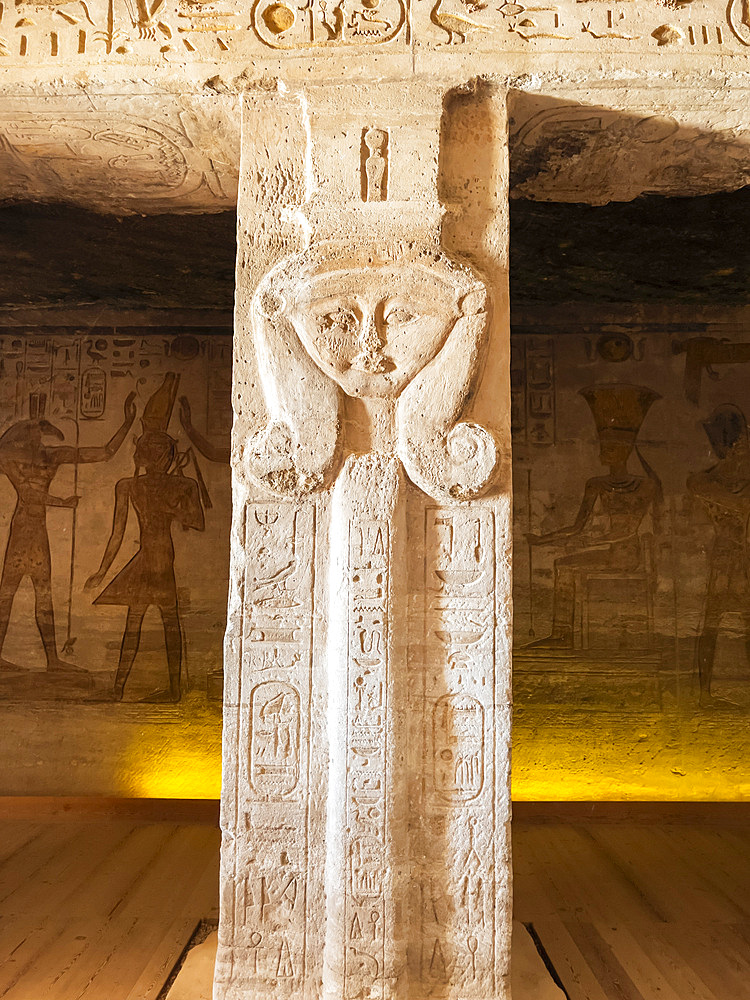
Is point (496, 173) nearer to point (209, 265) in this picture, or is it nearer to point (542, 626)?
point (209, 265)

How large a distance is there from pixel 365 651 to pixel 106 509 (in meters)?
3.68

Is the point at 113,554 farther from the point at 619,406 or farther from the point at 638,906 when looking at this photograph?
the point at 638,906

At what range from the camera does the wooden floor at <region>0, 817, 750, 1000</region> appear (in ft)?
9.15

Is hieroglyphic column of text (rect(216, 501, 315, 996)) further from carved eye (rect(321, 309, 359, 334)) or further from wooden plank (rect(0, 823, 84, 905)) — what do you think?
wooden plank (rect(0, 823, 84, 905))

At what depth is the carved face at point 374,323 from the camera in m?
2.39

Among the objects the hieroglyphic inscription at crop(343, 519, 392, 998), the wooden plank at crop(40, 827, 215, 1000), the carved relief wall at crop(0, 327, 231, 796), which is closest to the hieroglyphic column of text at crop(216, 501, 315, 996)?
A: the hieroglyphic inscription at crop(343, 519, 392, 998)

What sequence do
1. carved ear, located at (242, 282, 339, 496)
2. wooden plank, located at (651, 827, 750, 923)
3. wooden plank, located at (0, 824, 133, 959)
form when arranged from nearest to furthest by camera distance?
carved ear, located at (242, 282, 339, 496) → wooden plank, located at (0, 824, 133, 959) → wooden plank, located at (651, 827, 750, 923)

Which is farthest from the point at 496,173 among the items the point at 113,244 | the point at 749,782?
the point at 749,782

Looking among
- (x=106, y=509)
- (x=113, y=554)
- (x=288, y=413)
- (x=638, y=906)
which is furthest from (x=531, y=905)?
(x=106, y=509)

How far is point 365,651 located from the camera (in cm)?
229

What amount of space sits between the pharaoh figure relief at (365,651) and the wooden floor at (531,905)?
2.08 feet

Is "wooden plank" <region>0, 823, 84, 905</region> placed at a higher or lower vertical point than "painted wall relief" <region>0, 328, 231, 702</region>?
lower

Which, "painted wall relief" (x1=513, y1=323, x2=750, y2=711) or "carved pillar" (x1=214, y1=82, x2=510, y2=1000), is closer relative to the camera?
"carved pillar" (x1=214, y1=82, x2=510, y2=1000)

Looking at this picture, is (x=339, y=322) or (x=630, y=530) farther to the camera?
(x=630, y=530)
